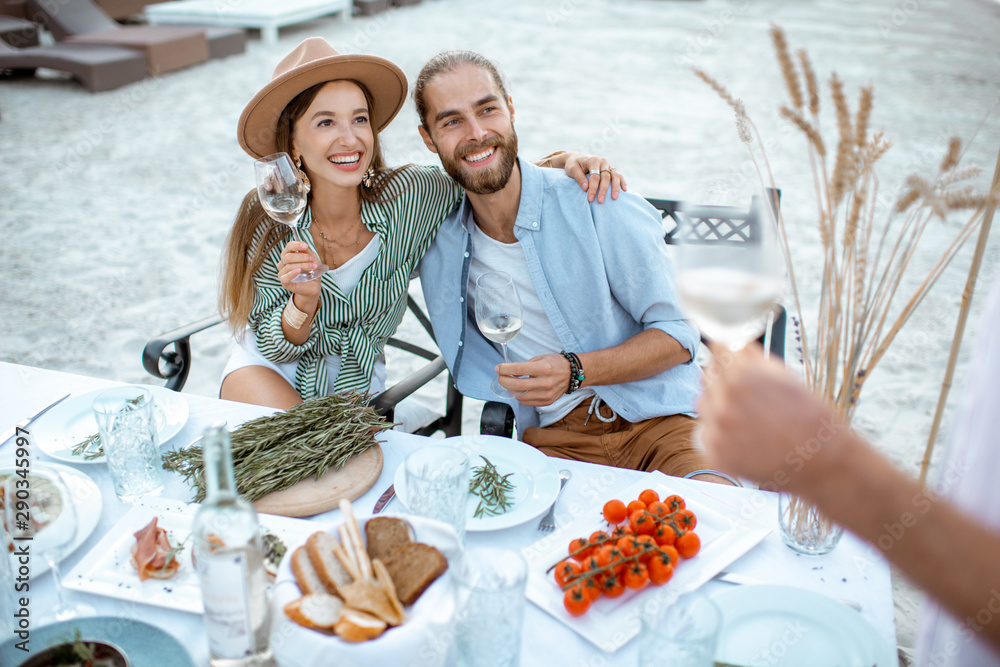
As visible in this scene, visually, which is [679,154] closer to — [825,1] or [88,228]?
[88,228]

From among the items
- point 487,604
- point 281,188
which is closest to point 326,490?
point 487,604

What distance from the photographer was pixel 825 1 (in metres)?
19.2

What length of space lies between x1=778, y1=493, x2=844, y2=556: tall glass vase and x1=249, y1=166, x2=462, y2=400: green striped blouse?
1608 mm

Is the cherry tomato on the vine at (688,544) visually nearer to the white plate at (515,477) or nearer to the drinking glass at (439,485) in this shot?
the white plate at (515,477)

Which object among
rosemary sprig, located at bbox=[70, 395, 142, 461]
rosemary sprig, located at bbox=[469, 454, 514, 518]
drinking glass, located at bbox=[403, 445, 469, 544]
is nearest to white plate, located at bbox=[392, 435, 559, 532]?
rosemary sprig, located at bbox=[469, 454, 514, 518]

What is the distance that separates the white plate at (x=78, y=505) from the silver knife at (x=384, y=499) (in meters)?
0.59

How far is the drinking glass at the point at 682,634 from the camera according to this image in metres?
1.04

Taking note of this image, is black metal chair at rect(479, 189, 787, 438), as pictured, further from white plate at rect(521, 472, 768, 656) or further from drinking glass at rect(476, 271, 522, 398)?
white plate at rect(521, 472, 768, 656)

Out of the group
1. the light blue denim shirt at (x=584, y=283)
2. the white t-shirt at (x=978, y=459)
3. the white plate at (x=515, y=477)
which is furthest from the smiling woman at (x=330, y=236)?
the white t-shirt at (x=978, y=459)

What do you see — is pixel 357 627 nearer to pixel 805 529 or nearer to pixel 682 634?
pixel 682 634

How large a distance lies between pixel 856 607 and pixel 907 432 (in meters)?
2.89

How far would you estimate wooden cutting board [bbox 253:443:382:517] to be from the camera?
1.64 metres

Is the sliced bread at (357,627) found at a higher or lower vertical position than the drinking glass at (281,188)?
lower

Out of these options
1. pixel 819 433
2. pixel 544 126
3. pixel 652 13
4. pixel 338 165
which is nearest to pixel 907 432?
pixel 338 165
